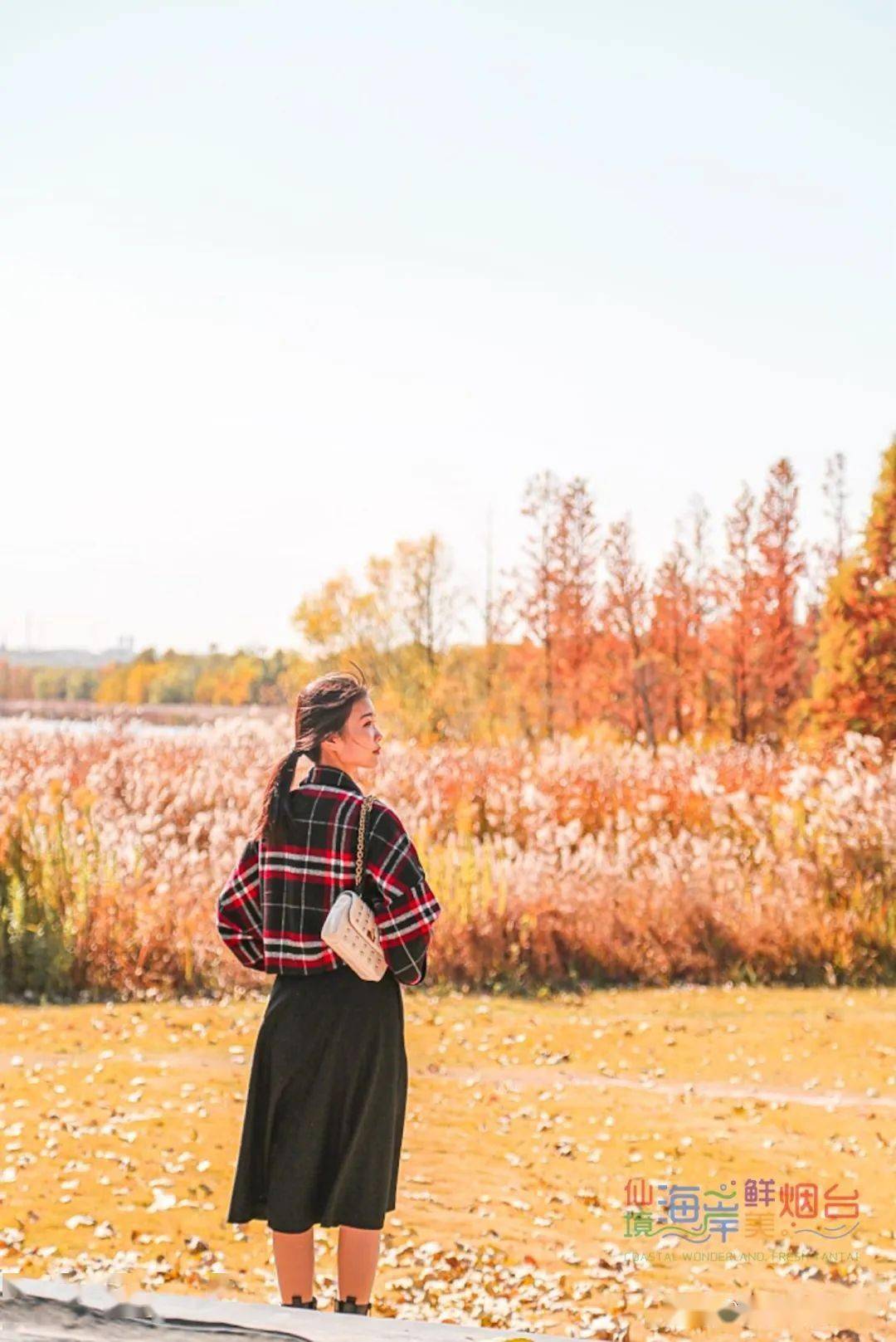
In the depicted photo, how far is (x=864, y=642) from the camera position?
45.2 ft

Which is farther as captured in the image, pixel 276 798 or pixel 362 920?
pixel 276 798

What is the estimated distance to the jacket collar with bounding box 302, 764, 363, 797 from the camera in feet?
10.2

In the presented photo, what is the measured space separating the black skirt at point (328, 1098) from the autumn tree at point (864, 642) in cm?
A: 1119

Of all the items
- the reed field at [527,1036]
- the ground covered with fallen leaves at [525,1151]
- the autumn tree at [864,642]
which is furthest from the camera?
the autumn tree at [864,642]

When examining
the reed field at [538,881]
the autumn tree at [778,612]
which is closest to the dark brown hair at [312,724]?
the reed field at [538,881]

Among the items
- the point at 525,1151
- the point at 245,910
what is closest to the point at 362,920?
the point at 245,910

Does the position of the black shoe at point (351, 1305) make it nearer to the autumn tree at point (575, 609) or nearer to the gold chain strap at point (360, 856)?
the gold chain strap at point (360, 856)

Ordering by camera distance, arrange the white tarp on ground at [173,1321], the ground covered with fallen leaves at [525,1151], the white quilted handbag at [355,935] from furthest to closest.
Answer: the ground covered with fallen leaves at [525,1151] < the white quilted handbag at [355,935] < the white tarp on ground at [173,1321]

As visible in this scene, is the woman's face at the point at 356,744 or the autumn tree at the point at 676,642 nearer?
the woman's face at the point at 356,744

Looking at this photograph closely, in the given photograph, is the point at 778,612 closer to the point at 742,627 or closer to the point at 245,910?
the point at 742,627

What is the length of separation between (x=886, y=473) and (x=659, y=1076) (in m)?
9.51

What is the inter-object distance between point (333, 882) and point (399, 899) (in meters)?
0.14

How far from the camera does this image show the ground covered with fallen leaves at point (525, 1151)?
4207 millimetres

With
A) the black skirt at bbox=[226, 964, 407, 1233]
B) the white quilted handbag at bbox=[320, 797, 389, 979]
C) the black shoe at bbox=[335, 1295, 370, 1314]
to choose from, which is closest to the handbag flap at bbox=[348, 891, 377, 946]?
the white quilted handbag at bbox=[320, 797, 389, 979]
